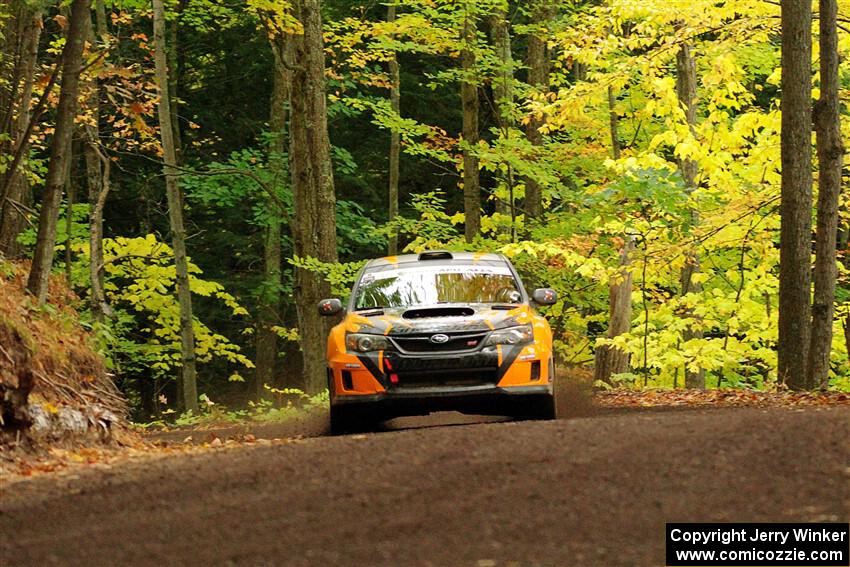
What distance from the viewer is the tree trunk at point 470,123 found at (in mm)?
25391

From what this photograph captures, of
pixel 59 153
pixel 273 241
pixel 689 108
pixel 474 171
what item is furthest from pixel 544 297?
pixel 273 241

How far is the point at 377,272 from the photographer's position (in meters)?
13.3

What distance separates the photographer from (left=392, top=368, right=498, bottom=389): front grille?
446 inches

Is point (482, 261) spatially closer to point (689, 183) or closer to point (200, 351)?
point (689, 183)

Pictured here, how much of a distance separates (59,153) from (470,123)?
14131 mm

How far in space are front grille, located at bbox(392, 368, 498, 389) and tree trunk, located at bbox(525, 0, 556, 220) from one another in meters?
16.2

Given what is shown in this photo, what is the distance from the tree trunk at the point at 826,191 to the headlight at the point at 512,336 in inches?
182

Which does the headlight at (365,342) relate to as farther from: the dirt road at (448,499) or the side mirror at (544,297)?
the dirt road at (448,499)

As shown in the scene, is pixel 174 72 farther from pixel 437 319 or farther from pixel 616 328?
pixel 437 319

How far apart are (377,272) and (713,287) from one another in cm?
1409

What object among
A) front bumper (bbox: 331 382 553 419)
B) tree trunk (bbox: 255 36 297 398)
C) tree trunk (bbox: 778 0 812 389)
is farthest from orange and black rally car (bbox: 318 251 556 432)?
tree trunk (bbox: 255 36 297 398)

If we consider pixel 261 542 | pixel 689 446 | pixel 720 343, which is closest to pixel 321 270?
pixel 720 343

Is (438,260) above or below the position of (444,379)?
above

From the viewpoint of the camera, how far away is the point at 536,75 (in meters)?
28.4
